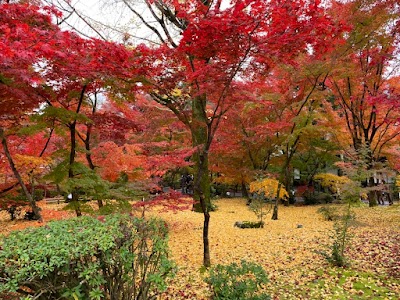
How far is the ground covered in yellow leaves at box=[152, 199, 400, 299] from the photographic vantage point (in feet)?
14.2

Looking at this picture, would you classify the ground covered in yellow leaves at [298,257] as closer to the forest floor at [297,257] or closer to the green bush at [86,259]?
the forest floor at [297,257]

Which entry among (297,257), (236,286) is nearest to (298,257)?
(297,257)

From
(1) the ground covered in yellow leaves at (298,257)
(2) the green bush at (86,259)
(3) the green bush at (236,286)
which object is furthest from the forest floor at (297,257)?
(2) the green bush at (86,259)

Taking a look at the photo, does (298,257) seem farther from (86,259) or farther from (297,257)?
(86,259)

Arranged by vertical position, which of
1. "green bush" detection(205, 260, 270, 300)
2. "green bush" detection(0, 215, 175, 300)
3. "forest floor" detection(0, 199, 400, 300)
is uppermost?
"green bush" detection(0, 215, 175, 300)

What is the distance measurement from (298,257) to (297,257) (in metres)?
0.02

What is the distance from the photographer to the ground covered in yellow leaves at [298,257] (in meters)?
4.33

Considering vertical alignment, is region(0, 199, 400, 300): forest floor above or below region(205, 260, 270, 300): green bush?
below

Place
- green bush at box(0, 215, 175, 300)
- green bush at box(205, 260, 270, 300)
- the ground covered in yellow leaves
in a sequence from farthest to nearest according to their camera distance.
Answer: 1. the ground covered in yellow leaves
2. green bush at box(205, 260, 270, 300)
3. green bush at box(0, 215, 175, 300)

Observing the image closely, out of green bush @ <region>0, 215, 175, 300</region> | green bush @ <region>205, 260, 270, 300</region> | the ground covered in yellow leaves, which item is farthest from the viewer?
the ground covered in yellow leaves

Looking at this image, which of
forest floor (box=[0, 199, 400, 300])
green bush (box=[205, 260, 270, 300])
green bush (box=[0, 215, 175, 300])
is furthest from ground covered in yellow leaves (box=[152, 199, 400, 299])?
green bush (box=[0, 215, 175, 300])

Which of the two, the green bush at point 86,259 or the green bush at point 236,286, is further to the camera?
the green bush at point 236,286

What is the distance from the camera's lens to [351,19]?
8.44 metres

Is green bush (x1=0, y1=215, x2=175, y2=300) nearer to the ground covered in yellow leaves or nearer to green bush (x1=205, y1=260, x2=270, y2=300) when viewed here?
green bush (x1=205, y1=260, x2=270, y2=300)
